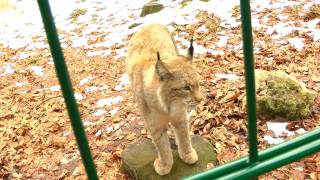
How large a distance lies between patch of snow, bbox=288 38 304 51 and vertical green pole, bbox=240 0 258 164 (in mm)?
6282

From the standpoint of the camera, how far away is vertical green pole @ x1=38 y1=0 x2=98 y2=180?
76 centimetres

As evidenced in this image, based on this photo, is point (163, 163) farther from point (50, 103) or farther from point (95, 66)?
point (95, 66)

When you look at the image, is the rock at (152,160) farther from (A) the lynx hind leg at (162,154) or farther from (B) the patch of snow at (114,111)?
(B) the patch of snow at (114,111)

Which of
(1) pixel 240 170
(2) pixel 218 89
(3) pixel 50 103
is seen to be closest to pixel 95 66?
(3) pixel 50 103

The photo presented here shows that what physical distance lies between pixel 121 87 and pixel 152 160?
317cm

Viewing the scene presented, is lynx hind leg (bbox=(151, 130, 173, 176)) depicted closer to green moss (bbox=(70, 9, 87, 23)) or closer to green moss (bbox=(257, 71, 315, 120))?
green moss (bbox=(257, 71, 315, 120))

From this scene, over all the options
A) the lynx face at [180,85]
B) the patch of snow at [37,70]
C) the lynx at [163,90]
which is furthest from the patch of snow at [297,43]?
the patch of snow at [37,70]

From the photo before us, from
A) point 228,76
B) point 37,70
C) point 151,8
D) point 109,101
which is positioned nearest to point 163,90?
point 228,76

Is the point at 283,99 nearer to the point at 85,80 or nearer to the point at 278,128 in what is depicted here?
the point at 278,128

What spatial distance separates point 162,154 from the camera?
387cm

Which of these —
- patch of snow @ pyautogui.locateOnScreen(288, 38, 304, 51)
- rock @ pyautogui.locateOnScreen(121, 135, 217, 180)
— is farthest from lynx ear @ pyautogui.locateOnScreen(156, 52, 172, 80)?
patch of snow @ pyautogui.locateOnScreen(288, 38, 304, 51)

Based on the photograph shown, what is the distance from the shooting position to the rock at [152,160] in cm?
405

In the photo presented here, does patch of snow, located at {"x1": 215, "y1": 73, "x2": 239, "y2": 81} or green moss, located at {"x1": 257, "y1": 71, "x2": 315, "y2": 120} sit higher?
green moss, located at {"x1": 257, "y1": 71, "x2": 315, "y2": 120}

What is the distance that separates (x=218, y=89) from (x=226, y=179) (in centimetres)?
484
